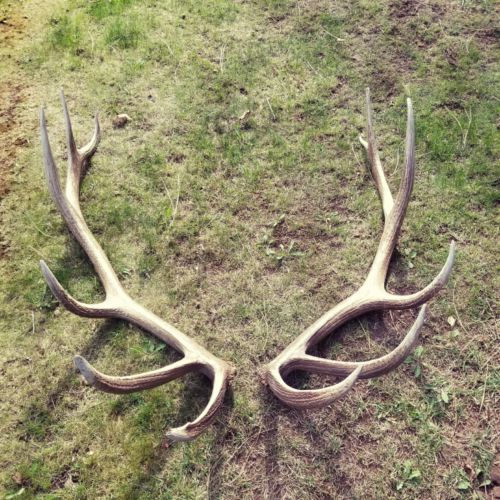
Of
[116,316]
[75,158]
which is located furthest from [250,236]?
[75,158]

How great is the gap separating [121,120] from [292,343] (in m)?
3.04

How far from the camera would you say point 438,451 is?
3.64 metres

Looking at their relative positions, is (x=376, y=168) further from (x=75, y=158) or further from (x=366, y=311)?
(x=75, y=158)

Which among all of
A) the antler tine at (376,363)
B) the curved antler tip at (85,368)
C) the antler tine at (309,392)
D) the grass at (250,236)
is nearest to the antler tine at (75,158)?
the grass at (250,236)

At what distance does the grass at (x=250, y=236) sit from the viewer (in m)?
3.69

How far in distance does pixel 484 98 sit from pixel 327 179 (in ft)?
6.35

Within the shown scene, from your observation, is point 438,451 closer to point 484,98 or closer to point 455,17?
point 484,98

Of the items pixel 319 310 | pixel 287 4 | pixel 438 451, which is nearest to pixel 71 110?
pixel 287 4

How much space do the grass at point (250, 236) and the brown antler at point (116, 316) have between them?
34 centimetres

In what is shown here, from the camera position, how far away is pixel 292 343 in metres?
3.63

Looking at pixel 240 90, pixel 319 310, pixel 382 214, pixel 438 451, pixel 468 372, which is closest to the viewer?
pixel 438 451

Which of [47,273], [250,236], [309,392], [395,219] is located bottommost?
[250,236]

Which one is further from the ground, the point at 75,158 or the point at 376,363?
the point at 75,158

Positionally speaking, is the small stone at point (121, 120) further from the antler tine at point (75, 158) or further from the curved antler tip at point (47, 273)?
the curved antler tip at point (47, 273)
